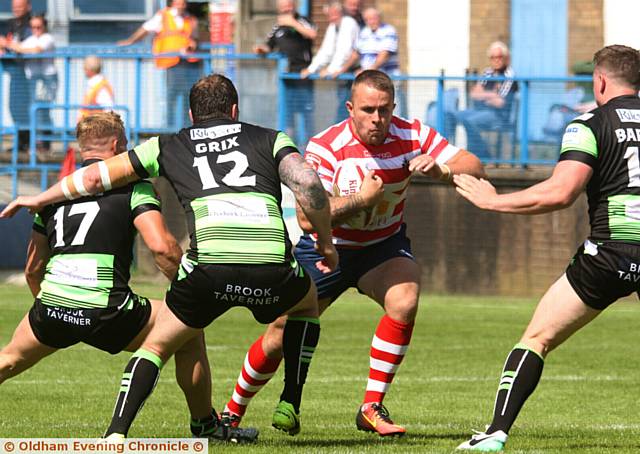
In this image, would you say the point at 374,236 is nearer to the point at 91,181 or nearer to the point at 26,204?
the point at 91,181

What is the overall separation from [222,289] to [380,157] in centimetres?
203

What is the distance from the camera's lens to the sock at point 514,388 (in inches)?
306

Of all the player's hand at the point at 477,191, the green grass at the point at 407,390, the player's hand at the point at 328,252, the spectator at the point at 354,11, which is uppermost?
the spectator at the point at 354,11

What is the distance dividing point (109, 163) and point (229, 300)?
0.94 meters

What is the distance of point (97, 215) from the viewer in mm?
7793

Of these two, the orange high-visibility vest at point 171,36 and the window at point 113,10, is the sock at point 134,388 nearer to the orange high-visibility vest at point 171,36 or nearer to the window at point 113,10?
the orange high-visibility vest at point 171,36

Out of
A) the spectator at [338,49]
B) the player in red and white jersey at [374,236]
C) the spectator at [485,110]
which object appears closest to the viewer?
the player in red and white jersey at [374,236]


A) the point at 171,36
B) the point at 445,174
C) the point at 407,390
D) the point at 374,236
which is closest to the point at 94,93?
the point at 171,36

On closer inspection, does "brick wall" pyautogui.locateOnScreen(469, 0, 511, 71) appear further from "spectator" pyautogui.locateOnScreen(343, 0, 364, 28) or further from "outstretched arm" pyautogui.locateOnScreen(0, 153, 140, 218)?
"outstretched arm" pyautogui.locateOnScreen(0, 153, 140, 218)

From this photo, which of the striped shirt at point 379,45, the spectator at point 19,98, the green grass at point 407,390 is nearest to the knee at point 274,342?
the green grass at point 407,390

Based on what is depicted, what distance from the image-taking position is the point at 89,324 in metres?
7.76

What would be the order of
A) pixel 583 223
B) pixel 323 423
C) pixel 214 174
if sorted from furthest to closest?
pixel 583 223 < pixel 323 423 < pixel 214 174

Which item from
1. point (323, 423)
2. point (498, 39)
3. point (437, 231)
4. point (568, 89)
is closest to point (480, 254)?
point (437, 231)

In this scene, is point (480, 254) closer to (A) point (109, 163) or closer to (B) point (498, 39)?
(B) point (498, 39)
